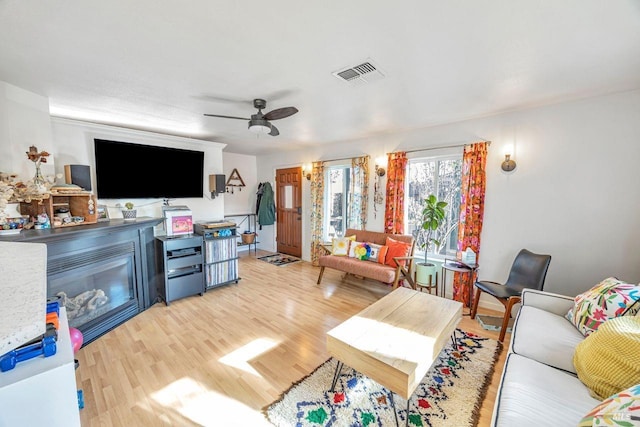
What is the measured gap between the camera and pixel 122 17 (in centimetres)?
134

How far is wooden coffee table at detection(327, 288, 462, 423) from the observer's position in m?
1.46

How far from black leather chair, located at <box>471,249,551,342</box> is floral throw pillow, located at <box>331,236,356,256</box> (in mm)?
1774

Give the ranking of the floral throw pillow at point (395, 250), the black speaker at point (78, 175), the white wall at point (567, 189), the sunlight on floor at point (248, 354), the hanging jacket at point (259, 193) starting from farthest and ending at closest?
the hanging jacket at point (259, 193), the floral throw pillow at point (395, 250), the black speaker at point (78, 175), the white wall at point (567, 189), the sunlight on floor at point (248, 354)

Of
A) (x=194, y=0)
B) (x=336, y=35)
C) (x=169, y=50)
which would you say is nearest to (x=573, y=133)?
(x=336, y=35)

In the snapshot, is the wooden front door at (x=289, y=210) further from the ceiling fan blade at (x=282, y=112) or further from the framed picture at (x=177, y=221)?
the ceiling fan blade at (x=282, y=112)

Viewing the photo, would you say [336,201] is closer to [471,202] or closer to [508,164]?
[471,202]

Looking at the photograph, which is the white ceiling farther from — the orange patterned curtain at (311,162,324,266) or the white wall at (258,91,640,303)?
the orange patterned curtain at (311,162,324,266)

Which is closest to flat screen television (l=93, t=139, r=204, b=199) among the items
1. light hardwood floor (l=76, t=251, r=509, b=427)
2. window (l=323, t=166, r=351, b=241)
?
light hardwood floor (l=76, t=251, r=509, b=427)

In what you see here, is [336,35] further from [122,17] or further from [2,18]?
[2,18]

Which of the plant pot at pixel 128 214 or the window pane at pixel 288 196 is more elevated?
the window pane at pixel 288 196

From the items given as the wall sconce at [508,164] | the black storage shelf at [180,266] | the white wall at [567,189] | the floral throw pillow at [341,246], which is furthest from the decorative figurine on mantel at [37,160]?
the wall sconce at [508,164]

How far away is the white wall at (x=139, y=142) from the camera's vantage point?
2873 mm

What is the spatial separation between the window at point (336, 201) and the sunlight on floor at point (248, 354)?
2.71 m

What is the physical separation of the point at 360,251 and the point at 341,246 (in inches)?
13.0
